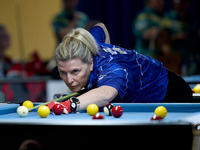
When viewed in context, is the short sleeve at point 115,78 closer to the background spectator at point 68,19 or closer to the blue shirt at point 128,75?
the blue shirt at point 128,75

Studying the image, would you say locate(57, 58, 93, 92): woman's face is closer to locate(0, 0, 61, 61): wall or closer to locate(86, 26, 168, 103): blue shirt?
locate(86, 26, 168, 103): blue shirt

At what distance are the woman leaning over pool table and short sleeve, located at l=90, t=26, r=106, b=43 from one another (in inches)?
7.1

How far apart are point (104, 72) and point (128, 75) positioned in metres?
0.16

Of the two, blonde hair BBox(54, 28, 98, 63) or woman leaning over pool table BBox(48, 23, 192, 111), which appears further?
blonde hair BBox(54, 28, 98, 63)

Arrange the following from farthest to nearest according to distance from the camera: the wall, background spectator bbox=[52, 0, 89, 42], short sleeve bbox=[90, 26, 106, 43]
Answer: the wall, background spectator bbox=[52, 0, 89, 42], short sleeve bbox=[90, 26, 106, 43]

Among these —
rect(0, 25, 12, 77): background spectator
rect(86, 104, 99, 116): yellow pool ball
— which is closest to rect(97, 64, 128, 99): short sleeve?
rect(86, 104, 99, 116): yellow pool ball

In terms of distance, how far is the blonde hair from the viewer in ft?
6.98

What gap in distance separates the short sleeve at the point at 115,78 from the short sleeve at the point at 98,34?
1.71ft

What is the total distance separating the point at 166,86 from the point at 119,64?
58 cm

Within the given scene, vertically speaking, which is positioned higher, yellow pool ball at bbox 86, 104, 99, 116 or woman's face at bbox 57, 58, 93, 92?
woman's face at bbox 57, 58, 93, 92

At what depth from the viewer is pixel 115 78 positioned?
2029 mm

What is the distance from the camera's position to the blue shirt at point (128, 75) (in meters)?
2.07

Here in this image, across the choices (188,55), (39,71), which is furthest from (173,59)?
(39,71)
